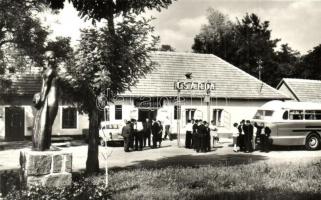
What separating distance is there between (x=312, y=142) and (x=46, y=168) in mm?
17134

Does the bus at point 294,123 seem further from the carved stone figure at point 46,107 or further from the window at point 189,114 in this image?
the carved stone figure at point 46,107

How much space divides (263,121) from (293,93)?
57.9 ft

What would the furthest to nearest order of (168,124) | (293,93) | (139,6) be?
(293,93) < (168,124) < (139,6)

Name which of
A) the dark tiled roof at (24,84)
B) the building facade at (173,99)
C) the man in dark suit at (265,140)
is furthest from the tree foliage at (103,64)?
the dark tiled roof at (24,84)

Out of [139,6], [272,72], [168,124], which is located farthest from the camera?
[272,72]

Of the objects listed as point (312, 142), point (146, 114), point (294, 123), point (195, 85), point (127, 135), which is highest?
point (195, 85)

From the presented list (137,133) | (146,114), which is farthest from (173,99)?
(137,133)

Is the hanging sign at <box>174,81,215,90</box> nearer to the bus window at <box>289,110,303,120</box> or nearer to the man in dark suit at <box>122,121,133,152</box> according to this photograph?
the man in dark suit at <box>122,121,133,152</box>

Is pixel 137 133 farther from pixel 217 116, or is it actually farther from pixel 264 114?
pixel 217 116

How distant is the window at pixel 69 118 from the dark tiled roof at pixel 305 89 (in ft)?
61.7

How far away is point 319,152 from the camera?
22594mm

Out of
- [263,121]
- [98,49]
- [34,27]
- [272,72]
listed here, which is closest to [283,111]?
[263,121]

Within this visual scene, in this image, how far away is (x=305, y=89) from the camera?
133 ft

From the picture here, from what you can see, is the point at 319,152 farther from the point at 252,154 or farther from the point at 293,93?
the point at 293,93
